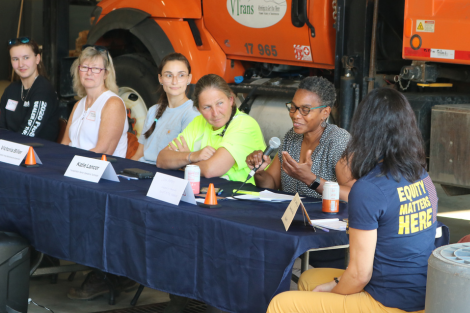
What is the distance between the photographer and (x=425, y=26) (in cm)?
336

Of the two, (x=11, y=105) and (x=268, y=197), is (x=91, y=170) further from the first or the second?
(x=11, y=105)

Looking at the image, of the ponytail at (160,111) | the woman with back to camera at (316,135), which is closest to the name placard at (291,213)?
the woman with back to camera at (316,135)

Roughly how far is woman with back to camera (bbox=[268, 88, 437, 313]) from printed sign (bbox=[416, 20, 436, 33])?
1.67m

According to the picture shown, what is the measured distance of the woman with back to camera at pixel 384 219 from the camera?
5.78ft

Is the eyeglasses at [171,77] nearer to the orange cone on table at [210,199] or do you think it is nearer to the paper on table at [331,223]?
the orange cone on table at [210,199]


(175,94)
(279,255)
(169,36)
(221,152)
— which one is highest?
(169,36)

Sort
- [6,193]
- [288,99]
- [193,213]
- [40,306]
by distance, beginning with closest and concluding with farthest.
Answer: [193,213] < [6,193] < [40,306] < [288,99]

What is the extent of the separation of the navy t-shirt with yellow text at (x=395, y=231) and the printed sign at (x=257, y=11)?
2776 mm

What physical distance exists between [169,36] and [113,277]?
2.40 meters

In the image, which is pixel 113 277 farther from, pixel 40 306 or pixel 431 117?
pixel 431 117

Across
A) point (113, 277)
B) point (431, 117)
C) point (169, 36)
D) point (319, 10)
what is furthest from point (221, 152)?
point (169, 36)

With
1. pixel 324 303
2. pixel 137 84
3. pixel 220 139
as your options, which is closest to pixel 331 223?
pixel 324 303

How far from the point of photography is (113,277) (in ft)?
10.6

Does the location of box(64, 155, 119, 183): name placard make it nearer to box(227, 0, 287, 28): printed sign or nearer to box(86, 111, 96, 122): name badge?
box(86, 111, 96, 122): name badge
